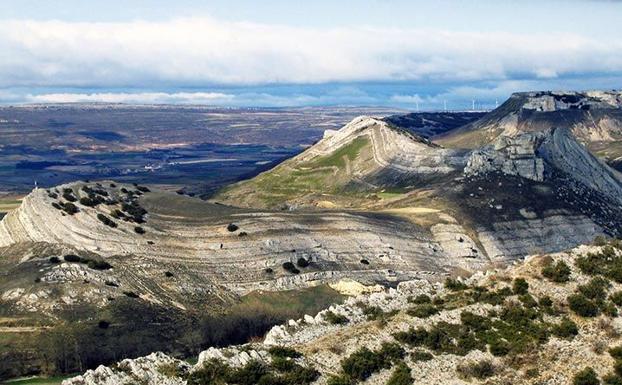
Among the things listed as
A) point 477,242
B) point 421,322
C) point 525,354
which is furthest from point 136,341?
point 477,242

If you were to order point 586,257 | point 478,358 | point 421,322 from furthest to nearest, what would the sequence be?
1. point 586,257
2. point 421,322
3. point 478,358

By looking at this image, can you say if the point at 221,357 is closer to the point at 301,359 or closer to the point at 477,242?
the point at 301,359

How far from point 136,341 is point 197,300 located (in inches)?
559

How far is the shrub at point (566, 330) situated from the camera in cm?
4847

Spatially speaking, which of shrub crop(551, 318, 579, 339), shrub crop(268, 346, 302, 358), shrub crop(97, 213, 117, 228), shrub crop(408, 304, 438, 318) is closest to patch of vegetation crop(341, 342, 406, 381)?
shrub crop(268, 346, 302, 358)

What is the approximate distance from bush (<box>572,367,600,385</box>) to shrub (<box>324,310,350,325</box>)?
1428cm

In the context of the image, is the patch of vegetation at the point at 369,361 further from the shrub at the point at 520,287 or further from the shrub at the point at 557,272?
the shrub at the point at 557,272

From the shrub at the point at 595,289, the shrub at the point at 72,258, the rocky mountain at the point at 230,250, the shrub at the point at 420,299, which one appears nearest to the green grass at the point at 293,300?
the rocky mountain at the point at 230,250

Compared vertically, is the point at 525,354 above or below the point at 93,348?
above

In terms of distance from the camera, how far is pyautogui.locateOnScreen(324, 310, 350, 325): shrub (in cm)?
5084

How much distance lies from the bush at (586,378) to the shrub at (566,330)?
390 cm

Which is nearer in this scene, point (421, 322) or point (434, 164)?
point (421, 322)

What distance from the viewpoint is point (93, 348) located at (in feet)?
264

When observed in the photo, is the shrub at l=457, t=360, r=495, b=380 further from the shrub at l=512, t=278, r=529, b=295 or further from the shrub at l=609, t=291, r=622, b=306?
the shrub at l=609, t=291, r=622, b=306
